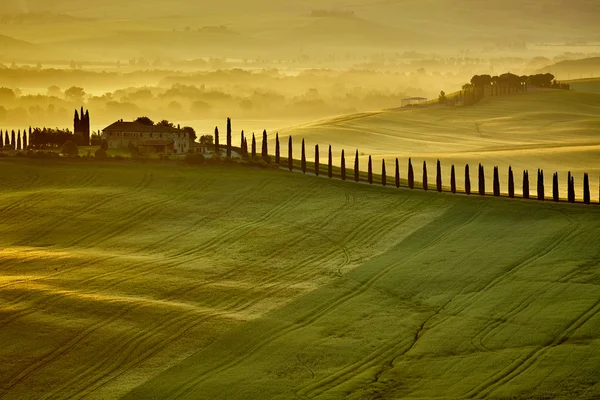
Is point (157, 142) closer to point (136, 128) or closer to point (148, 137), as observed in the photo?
point (148, 137)

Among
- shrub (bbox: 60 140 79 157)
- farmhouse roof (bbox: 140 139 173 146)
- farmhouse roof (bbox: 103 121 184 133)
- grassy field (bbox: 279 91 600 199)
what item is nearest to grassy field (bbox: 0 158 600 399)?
shrub (bbox: 60 140 79 157)

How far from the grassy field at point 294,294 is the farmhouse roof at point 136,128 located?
30581 mm

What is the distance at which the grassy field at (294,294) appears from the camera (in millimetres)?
48156

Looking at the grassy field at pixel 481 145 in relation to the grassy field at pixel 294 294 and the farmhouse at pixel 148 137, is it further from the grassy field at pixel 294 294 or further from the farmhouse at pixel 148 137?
the grassy field at pixel 294 294

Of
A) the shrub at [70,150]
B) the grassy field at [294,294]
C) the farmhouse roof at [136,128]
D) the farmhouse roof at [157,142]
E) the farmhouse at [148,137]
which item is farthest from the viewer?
the farmhouse roof at [136,128]

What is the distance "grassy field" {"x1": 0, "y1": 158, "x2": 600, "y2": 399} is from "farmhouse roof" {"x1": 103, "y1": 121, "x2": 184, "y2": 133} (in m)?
30.6

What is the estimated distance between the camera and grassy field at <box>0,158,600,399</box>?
48.2 metres

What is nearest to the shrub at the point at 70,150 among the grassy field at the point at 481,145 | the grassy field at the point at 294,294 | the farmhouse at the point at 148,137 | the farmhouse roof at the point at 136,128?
the farmhouse at the point at 148,137

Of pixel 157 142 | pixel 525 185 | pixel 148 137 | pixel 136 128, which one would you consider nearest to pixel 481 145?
pixel 136 128

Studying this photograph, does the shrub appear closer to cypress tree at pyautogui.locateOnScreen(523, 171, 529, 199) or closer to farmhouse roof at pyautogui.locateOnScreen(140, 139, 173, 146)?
farmhouse roof at pyautogui.locateOnScreen(140, 139, 173, 146)

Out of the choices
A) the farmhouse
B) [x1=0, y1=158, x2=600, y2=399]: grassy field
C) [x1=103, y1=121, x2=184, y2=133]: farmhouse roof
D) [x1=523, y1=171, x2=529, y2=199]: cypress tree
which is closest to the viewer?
[x1=0, y1=158, x2=600, y2=399]: grassy field

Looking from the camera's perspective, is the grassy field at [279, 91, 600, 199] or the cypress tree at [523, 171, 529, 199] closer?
the cypress tree at [523, 171, 529, 199]

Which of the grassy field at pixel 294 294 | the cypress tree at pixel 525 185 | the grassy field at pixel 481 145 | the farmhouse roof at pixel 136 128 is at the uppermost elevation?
the farmhouse roof at pixel 136 128

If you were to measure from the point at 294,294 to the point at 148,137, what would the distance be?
63082mm
